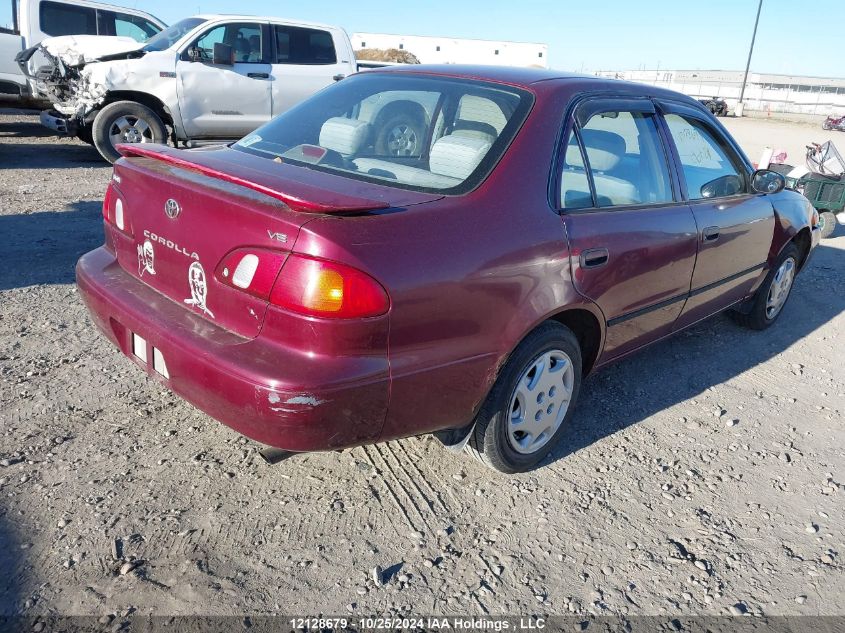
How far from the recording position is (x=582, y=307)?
2912 millimetres

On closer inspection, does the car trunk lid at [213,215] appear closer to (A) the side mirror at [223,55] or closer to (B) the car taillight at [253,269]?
(B) the car taillight at [253,269]

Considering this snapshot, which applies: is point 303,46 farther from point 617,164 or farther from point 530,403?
point 530,403

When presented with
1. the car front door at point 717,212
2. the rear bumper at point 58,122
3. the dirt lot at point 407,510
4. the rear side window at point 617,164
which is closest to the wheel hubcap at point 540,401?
the dirt lot at point 407,510

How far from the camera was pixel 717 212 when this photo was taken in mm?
3812

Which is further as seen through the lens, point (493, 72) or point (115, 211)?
point (493, 72)

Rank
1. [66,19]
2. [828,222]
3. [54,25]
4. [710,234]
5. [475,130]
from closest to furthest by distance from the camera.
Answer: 1. [475,130]
2. [710,234]
3. [828,222]
4. [54,25]
5. [66,19]

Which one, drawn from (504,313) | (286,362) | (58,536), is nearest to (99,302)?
(58,536)

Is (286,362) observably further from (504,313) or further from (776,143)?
(776,143)

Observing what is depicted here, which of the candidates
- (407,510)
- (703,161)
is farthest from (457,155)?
(703,161)

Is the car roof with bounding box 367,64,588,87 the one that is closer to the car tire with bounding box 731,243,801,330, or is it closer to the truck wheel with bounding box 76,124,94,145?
the car tire with bounding box 731,243,801,330

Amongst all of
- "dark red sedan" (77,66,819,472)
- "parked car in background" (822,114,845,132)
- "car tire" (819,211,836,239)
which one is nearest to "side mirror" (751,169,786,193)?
"dark red sedan" (77,66,819,472)

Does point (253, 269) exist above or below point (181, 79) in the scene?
below

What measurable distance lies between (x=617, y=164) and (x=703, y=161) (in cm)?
99

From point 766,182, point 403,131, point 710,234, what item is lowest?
point 710,234
